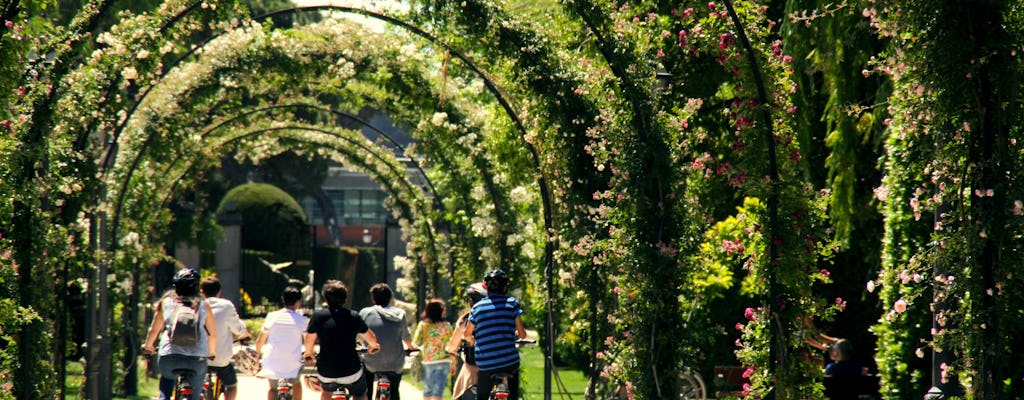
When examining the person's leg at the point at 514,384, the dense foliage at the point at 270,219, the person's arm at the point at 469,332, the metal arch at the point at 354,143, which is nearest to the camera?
the person's leg at the point at 514,384

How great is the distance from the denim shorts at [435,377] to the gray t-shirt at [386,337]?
1.31 meters

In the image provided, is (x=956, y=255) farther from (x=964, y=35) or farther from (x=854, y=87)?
(x=854, y=87)

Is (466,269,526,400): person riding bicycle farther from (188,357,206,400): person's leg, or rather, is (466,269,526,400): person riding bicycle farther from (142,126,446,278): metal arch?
(142,126,446,278): metal arch

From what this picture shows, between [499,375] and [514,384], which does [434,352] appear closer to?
[514,384]

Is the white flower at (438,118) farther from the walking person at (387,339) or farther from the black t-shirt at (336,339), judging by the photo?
the black t-shirt at (336,339)

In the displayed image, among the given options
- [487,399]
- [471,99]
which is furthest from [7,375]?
[471,99]

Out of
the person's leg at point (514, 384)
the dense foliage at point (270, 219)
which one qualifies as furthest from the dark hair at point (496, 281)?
the dense foliage at point (270, 219)

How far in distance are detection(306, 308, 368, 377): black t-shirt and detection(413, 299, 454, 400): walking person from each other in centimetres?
228

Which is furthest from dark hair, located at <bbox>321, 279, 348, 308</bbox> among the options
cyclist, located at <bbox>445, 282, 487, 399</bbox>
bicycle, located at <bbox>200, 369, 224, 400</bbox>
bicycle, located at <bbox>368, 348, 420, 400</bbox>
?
bicycle, located at <bbox>200, 369, 224, 400</bbox>

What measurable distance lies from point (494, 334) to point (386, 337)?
112cm

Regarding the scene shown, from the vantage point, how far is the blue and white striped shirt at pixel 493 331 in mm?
10219

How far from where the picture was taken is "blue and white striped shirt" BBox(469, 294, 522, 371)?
33.5 feet

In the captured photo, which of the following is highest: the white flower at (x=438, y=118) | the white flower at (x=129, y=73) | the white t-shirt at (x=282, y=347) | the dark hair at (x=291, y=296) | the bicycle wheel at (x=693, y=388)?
the white flower at (x=438, y=118)

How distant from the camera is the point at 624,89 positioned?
9195mm
